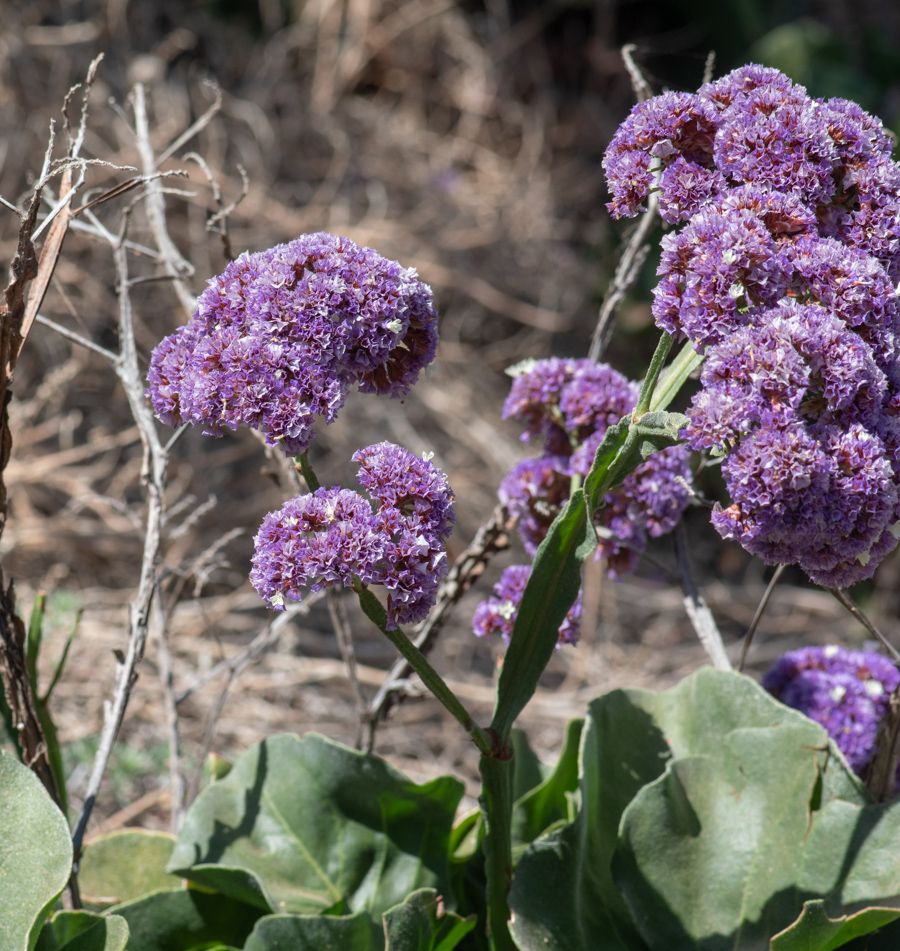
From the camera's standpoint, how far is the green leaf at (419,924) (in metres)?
1.17

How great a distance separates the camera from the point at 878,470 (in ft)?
3.07

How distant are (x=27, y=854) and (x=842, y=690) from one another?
1241 millimetres

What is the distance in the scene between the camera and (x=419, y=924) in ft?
3.93

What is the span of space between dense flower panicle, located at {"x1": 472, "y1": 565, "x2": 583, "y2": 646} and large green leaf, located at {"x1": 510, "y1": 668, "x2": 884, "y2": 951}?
20 cm

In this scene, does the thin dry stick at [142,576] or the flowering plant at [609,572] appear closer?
the flowering plant at [609,572]

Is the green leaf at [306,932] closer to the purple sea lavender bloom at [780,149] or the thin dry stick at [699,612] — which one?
the thin dry stick at [699,612]

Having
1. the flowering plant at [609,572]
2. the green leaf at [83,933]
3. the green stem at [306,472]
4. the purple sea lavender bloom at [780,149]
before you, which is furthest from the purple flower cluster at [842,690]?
the green leaf at [83,933]

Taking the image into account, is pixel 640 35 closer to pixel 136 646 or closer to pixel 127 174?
pixel 127 174

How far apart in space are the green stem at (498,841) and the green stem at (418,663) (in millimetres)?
39

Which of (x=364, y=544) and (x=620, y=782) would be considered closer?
(x=364, y=544)

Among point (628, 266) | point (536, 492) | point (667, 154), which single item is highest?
point (628, 266)

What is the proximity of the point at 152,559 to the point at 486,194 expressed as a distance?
12.3 feet

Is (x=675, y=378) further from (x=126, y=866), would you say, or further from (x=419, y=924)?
(x=126, y=866)

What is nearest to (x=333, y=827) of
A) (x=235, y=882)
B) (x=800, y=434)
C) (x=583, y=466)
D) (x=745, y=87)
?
(x=235, y=882)
